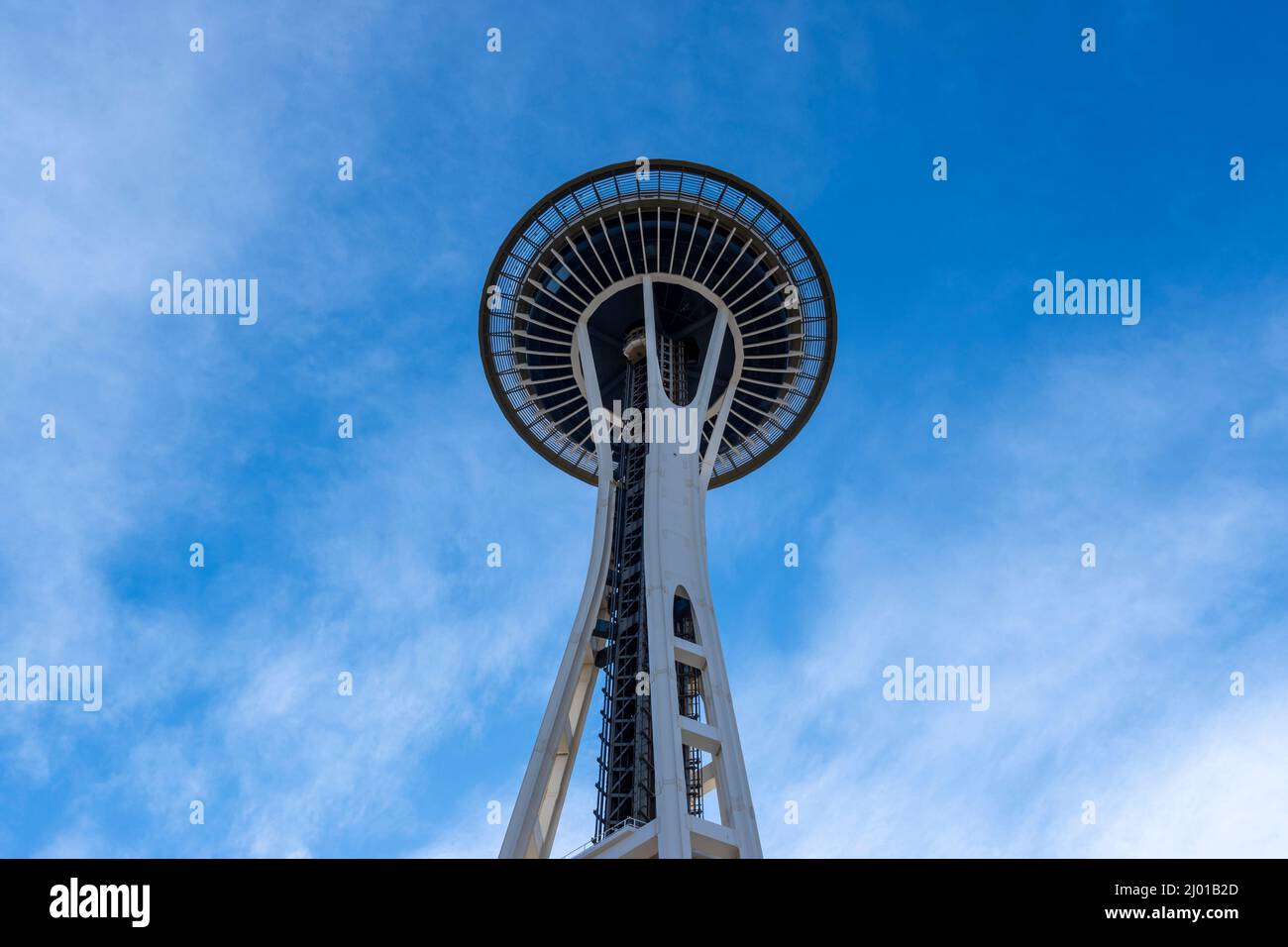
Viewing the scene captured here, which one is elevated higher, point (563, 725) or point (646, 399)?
point (646, 399)

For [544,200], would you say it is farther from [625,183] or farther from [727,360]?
[727,360]

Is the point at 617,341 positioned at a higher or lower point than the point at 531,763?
higher

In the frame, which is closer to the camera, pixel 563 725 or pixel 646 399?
pixel 563 725
